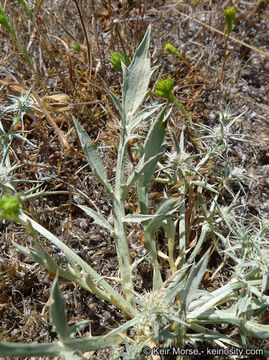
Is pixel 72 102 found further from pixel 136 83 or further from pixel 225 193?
pixel 225 193

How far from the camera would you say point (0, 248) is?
6.64ft

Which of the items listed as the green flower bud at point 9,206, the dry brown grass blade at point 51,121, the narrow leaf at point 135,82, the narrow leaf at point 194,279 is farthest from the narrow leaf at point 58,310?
the dry brown grass blade at point 51,121

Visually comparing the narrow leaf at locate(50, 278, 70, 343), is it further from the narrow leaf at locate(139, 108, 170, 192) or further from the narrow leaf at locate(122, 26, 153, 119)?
the narrow leaf at locate(122, 26, 153, 119)

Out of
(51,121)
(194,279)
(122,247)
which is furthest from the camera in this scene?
(51,121)

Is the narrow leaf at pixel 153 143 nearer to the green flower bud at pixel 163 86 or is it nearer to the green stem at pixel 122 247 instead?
the green stem at pixel 122 247

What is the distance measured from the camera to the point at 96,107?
2422 millimetres

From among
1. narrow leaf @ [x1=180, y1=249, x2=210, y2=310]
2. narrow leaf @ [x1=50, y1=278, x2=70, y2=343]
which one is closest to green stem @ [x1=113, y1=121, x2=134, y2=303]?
narrow leaf @ [x1=180, y1=249, x2=210, y2=310]

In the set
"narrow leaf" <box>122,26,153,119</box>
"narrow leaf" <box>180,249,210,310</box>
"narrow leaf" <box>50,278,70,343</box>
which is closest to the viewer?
"narrow leaf" <box>50,278,70,343</box>

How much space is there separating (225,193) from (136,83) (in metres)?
0.90

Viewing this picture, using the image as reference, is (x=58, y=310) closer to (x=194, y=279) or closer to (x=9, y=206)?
(x=9, y=206)

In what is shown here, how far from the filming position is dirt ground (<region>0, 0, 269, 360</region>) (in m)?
1.91

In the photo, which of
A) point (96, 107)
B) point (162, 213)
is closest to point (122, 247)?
point (162, 213)

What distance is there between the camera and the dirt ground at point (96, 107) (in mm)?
1909

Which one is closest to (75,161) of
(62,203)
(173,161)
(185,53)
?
(62,203)
